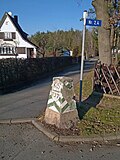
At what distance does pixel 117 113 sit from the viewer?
243 inches

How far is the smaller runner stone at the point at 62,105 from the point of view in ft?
16.3

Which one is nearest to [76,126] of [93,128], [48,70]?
[93,128]

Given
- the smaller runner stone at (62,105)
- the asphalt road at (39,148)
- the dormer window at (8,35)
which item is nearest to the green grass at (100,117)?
the smaller runner stone at (62,105)

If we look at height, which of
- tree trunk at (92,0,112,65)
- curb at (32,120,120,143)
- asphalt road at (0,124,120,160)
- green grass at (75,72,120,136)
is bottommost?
asphalt road at (0,124,120,160)

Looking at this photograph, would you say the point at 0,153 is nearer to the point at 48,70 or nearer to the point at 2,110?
the point at 2,110

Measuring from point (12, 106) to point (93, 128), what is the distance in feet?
11.6

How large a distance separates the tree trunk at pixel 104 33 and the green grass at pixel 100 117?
101 inches

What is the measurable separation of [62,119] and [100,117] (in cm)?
130

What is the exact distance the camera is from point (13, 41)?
140ft

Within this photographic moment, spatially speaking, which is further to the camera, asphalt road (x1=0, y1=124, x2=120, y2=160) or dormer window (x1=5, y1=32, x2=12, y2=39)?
dormer window (x1=5, y1=32, x2=12, y2=39)

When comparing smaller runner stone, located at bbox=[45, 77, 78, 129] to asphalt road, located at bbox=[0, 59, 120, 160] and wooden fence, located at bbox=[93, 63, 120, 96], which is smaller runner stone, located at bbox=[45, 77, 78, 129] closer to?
asphalt road, located at bbox=[0, 59, 120, 160]

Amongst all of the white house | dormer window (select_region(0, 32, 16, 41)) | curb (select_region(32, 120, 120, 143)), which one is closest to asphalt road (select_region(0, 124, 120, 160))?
curb (select_region(32, 120, 120, 143))

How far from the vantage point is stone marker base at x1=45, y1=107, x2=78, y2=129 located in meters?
Result: 4.96

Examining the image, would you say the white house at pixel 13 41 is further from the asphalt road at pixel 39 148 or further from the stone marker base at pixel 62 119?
the asphalt road at pixel 39 148
